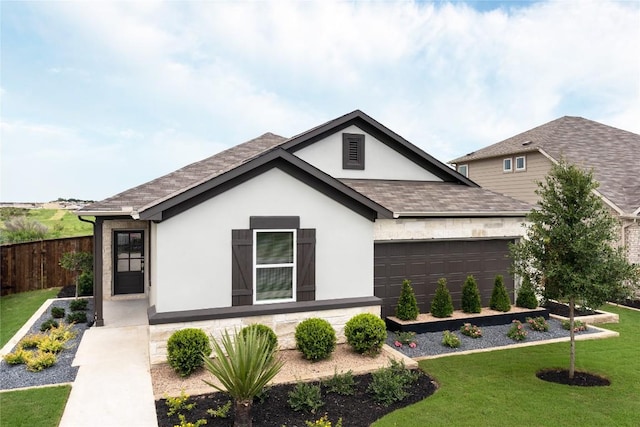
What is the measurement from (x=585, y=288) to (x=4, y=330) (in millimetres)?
13266

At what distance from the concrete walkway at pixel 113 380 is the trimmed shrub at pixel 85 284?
3.73 m

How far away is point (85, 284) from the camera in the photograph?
13.9 m

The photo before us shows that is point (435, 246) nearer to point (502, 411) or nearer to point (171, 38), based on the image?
point (502, 411)

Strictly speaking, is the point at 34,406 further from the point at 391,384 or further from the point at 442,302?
the point at 442,302

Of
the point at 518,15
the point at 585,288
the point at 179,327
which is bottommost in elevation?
the point at 179,327

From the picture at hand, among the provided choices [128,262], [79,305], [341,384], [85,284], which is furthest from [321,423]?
[85,284]

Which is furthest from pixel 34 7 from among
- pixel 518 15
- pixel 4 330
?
pixel 518 15

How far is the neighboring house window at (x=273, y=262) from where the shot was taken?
858cm

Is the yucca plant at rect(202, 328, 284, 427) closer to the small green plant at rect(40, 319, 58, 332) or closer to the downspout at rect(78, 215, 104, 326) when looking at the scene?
the downspout at rect(78, 215, 104, 326)

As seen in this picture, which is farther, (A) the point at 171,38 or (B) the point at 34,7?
(A) the point at 171,38

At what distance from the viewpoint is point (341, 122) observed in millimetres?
13438

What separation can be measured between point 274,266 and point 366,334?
237 centimetres

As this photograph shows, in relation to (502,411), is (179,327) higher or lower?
higher

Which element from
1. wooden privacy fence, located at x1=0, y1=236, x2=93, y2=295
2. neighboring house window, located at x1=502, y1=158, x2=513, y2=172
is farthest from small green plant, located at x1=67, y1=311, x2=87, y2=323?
neighboring house window, located at x1=502, y1=158, x2=513, y2=172
